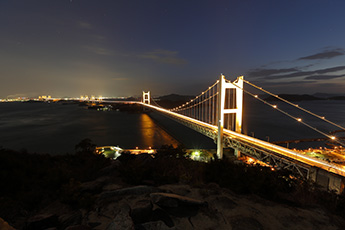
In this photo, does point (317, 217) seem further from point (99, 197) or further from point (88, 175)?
point (88, 175)

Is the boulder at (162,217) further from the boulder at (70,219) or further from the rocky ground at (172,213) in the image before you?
the boulder at (70,219)

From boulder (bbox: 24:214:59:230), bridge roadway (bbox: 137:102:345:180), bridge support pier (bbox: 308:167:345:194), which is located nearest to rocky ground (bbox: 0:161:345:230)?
boulder (bbox: 24:214:59:230)

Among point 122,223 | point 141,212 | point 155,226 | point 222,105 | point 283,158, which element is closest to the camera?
point 122,223

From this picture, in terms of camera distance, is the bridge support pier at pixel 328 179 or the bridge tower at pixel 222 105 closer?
the bridge support pier at pixel 328 179

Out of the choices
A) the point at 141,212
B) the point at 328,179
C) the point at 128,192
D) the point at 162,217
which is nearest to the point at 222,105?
the point at 328,179

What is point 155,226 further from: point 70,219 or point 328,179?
point 328,179

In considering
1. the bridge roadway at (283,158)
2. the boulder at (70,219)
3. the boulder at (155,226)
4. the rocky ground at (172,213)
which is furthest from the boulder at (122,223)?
the bridge roadway at (283,158)

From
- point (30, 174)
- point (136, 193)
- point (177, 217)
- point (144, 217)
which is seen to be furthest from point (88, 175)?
point (177, 217)

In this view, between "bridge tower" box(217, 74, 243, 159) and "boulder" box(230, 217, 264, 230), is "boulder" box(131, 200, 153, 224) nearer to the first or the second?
"boulder" box(230, 217, 264, 230)
